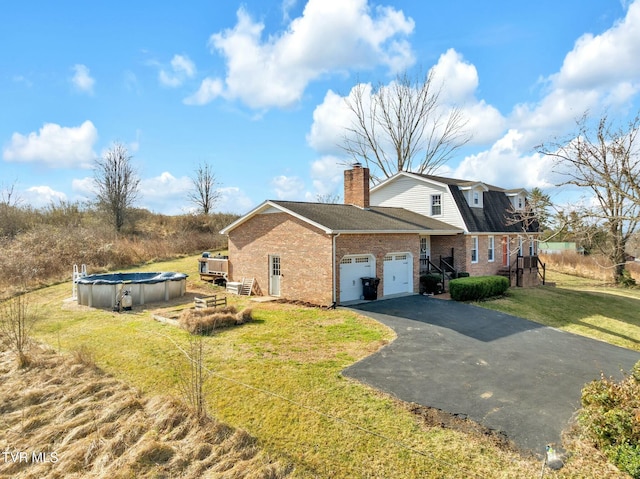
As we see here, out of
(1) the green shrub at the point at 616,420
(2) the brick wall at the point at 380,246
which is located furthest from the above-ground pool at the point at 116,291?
(1) the green shrub at the point at 616,420

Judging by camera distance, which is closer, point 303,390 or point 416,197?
point 303,390

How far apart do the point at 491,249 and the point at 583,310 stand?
6269mm

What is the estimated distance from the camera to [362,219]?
1858 cm

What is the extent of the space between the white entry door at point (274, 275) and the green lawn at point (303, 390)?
A: 137 inches

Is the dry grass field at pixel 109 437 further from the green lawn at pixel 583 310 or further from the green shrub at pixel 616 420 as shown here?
the green lawn at pixel 583 310

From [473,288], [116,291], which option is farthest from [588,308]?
[116,291]

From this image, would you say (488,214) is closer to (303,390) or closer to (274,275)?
(274,275)

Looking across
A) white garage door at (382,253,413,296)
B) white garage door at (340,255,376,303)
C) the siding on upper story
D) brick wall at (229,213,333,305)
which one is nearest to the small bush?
brick wall at (229,213,333,305)

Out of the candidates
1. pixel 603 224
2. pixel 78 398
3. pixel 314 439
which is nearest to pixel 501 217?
pixel 603 224

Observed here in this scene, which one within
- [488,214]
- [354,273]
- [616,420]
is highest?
[488,214]

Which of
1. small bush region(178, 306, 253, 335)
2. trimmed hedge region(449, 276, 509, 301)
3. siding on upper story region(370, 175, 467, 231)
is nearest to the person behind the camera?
small bush region(178, 306, 253, 335)

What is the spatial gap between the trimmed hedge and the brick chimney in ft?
22.1

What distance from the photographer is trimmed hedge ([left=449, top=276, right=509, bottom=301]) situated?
700 inches

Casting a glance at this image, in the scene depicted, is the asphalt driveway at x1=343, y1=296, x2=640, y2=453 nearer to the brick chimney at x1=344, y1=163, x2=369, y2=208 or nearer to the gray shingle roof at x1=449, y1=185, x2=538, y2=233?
the brick chimney at x1=344, y1=163, x2=369, y2=208
